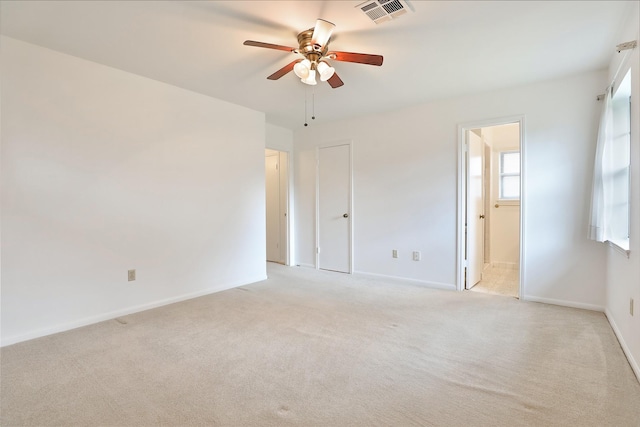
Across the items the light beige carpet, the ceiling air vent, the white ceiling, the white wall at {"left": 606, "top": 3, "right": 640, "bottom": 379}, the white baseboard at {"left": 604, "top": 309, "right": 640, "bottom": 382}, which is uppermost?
the white ceiling

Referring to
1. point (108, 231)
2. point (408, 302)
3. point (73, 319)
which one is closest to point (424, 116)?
point (408, 302)

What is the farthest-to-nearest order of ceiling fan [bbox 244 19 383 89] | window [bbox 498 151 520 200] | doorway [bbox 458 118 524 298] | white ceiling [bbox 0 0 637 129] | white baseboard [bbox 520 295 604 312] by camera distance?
window [bbox 498 151 520 200] → doorway [bbox 458 118 524 298] → white baseboard [bbox 520 295 604 312] → ceiling fan [bbox 244 19 383 89] → white ceiling [bbox 0 0 637 129]

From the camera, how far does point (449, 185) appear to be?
155 inches

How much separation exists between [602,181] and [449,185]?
1.48 metres

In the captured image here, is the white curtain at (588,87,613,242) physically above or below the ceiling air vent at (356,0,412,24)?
below

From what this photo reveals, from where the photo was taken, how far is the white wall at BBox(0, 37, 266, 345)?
2.49 m

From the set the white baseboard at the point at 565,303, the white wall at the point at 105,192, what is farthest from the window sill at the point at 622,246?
the white wall at the point at 105,192

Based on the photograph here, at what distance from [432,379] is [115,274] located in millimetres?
2971

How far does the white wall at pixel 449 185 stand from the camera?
3.18 metres

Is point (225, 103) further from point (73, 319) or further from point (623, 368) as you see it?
point (623, 368)

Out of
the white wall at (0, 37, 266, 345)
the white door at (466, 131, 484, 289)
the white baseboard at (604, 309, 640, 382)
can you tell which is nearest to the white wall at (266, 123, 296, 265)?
the white wall at (0, 37, 266, 345)

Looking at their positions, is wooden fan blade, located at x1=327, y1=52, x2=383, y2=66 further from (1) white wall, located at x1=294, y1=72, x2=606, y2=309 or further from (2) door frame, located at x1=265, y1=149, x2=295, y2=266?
(2) door frame, located at x1=265, y1=149, x2=295, y2=266

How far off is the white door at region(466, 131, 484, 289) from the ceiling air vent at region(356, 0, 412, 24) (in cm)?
227

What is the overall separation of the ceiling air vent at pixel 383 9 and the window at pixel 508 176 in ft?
13.7
